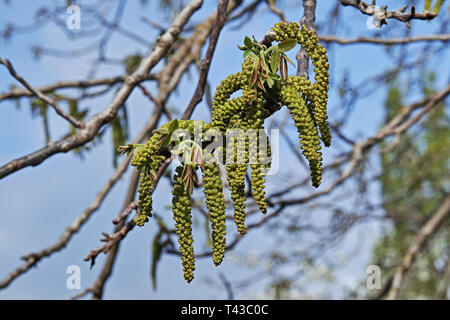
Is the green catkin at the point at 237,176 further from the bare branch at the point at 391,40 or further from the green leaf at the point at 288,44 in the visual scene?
the bare branch at the point at 391,40

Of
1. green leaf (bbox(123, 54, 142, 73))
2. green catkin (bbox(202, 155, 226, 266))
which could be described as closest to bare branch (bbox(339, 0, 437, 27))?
green catkin (bbox(202, 155, 226, 266))

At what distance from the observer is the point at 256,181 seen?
1.29 m

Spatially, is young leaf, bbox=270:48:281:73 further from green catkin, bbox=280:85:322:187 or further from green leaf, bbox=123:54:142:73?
green leaf, bbox=123:54:142:73

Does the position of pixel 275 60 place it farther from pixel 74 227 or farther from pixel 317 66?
pixel 74 227

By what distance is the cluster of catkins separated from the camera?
4.34 feet

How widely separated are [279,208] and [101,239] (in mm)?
1188

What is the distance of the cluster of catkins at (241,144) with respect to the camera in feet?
4.34

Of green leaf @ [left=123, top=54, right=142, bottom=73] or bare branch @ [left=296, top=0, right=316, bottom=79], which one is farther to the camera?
green leaf @ [left=123, top=54, right=142, bottom=73]

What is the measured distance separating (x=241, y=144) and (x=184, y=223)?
0.81 feet

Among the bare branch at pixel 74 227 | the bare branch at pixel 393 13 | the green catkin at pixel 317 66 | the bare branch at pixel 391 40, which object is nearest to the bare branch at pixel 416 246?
the bare branch at pixel 391 40

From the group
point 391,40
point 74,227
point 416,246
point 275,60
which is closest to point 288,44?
point 275,60

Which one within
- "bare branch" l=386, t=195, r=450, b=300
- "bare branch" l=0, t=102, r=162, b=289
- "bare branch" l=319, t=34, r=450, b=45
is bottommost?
"bare branch" l=386, t=195, r=450, b=300
